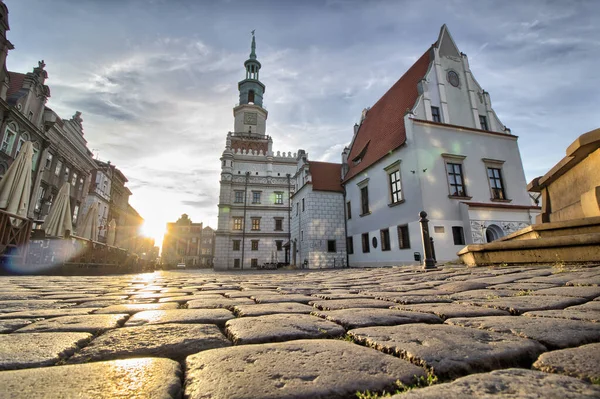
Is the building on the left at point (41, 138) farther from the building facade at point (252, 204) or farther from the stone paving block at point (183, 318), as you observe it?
the stone paving block at point (183, 318)

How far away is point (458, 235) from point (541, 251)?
341 inches

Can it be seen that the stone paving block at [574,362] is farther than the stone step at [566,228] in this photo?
No

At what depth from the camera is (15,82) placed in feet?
61.1

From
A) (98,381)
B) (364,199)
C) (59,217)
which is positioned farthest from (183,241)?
(98,381)

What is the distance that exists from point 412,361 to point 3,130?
22.2 metres

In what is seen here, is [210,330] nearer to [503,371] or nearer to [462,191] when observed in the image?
[503,371]

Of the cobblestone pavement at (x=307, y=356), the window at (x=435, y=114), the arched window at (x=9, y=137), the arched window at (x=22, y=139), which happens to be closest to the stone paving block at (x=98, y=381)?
the cobblestone pavement at (x=307, y=356)

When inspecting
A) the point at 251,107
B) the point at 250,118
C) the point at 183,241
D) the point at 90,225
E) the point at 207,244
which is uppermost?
the point at 251,107

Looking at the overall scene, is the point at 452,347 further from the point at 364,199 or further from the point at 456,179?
the point at 364,199

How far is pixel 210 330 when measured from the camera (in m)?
1.49

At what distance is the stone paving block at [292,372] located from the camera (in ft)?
2.58

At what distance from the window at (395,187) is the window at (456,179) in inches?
95.5

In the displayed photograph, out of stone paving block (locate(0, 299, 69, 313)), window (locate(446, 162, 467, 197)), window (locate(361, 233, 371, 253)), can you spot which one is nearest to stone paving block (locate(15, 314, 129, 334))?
Answer: stone paving block (locate(0, 299, 69, 313))

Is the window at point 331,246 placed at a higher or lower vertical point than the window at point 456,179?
lower
